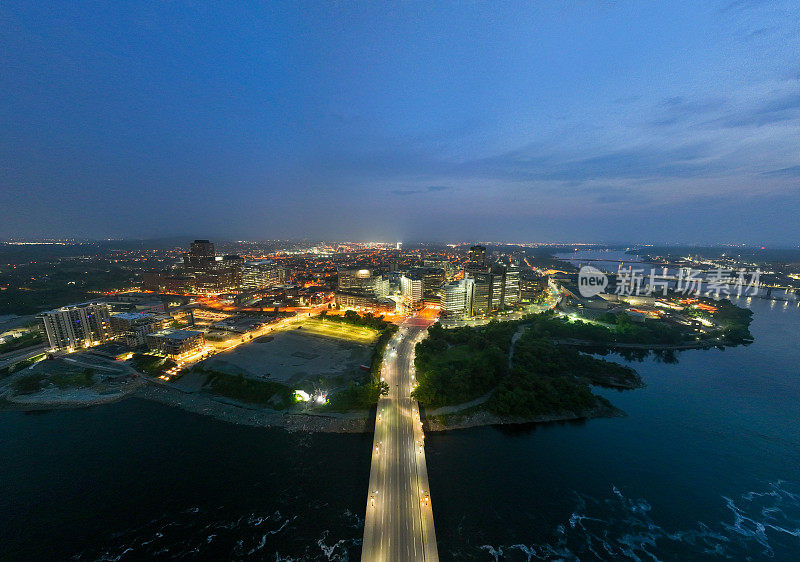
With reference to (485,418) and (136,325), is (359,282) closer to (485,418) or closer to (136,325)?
(136,325)

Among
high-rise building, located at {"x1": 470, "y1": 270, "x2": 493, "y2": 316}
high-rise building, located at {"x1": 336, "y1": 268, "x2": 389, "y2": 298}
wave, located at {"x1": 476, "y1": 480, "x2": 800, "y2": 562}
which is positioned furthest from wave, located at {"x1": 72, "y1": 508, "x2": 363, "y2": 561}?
high-rise building, located at {"x1": 336, "y1": 268, "x2": 389, "y2": 298}

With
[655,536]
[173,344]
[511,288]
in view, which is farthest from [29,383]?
[511,288]

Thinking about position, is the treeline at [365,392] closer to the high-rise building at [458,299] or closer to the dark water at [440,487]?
the dark water at [440,487]

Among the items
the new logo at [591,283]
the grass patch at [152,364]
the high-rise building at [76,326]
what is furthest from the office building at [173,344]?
the new logo at [591,283]

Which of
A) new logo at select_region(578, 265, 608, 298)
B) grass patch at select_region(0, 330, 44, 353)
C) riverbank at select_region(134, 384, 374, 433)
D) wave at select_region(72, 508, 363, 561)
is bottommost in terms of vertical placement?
wave at select_region(72, 508, 363, 561)

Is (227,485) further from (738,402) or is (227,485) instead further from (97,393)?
(738,402)

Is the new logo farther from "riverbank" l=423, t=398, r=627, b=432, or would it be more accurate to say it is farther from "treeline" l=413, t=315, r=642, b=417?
"riverbank" l=423, t=398, r=627, b=432
